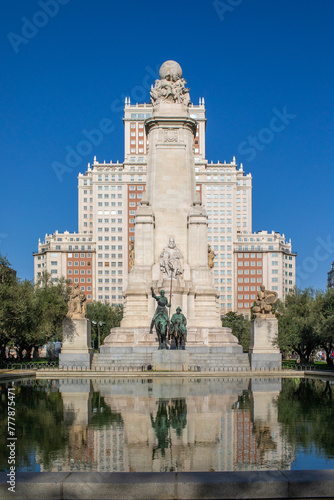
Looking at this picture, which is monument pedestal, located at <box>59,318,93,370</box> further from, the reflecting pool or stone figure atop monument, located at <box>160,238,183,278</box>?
the reflecting pool

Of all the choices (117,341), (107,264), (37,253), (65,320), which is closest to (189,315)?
(117,341)

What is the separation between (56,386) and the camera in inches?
960

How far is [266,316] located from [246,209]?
128m

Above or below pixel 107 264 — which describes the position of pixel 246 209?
above

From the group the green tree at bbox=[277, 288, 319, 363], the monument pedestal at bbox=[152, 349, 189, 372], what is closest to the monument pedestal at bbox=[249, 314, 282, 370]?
the monument pedestal at bbox=[152, 349, 189, 372]

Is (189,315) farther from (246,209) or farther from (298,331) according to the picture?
(246,209)

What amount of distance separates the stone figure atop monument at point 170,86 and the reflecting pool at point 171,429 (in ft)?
89.3

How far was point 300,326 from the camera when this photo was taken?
5069 cm

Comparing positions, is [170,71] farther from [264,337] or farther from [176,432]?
[176,432]

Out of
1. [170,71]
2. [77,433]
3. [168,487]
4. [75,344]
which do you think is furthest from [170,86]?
[168,487]

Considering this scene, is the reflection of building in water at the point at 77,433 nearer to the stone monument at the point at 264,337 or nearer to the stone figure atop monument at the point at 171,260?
the stone monument at the point at 264,337

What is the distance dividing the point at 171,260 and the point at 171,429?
27409 millimetres

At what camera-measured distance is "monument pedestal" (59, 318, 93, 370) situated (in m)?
33.6

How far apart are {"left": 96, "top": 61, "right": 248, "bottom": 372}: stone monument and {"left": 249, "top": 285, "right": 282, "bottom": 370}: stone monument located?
5.57 feet
